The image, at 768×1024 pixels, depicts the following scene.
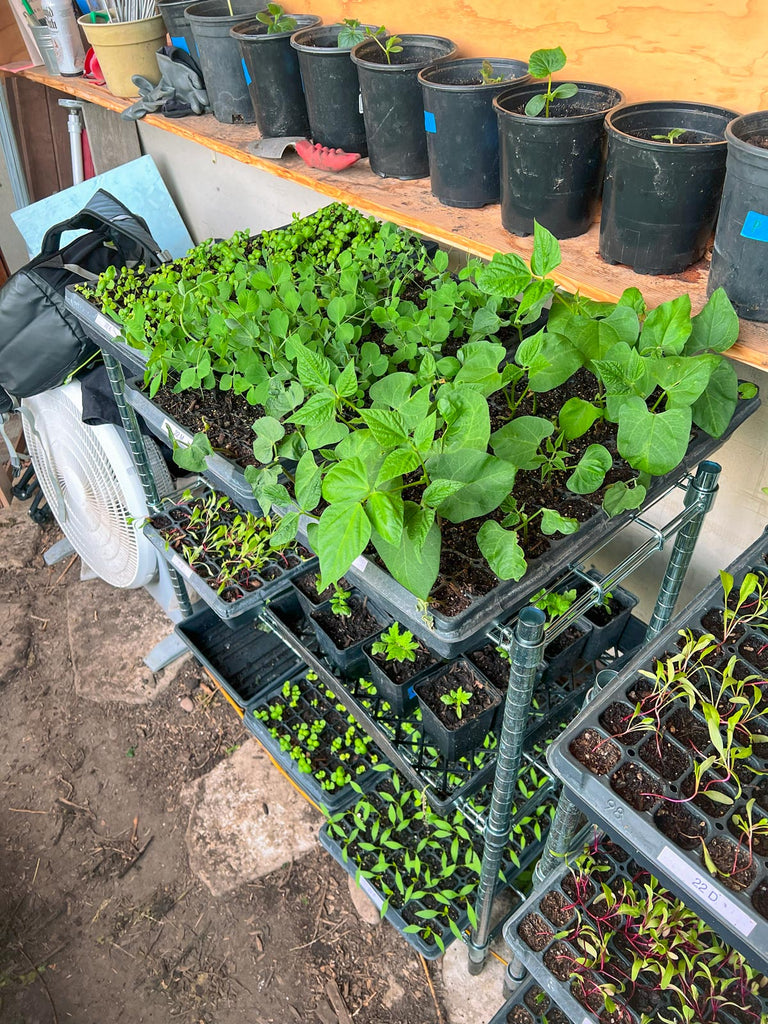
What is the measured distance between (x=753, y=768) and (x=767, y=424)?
704mm

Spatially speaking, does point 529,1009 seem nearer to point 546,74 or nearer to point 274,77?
point 546,74

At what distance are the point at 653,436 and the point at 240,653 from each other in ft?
4.48

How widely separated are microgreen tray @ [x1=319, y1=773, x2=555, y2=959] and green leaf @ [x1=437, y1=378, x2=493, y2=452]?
834mm

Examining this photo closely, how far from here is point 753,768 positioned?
2.77 feet

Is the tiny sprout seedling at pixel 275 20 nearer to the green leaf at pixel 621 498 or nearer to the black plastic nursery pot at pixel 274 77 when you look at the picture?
the black plastic nursery pot at pixel 274 77

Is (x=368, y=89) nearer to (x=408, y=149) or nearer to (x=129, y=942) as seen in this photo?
(x=408, y=149)

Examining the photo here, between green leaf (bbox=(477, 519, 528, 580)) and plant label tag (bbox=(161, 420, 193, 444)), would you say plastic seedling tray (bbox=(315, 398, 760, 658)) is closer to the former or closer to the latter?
green leaf (bbox=(477, 519, 528, 580))

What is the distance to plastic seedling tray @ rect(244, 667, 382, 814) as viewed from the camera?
1.65m

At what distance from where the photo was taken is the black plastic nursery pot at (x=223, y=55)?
5.57 ft

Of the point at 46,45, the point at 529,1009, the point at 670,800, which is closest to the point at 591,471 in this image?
the point at 670,800

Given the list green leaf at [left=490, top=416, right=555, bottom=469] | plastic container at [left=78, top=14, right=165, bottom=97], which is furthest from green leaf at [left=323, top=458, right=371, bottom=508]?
plastic container at [left=78, top=14, right=165, bottom=97]

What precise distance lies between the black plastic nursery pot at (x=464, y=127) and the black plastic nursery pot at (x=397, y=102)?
5 cm

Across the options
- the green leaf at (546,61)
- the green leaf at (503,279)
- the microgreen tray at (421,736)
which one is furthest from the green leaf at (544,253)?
the microgreen tray at (421,736)

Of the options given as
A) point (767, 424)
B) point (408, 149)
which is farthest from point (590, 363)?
point (408, 149)
